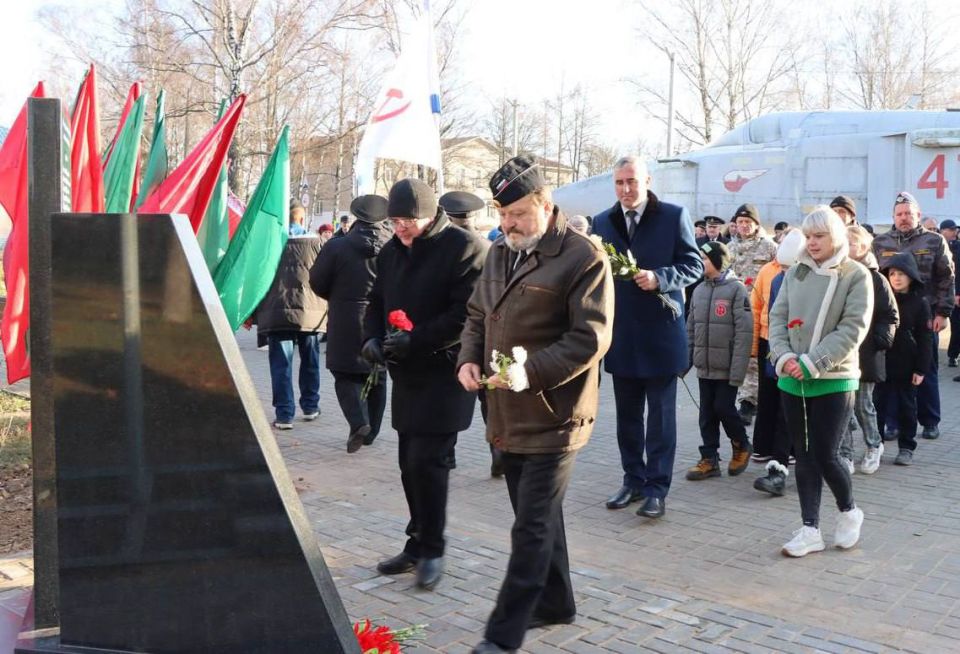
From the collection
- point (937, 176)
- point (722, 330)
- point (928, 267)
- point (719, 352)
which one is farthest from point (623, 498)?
point (937, 176)

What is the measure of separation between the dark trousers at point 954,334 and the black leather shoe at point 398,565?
953 cm

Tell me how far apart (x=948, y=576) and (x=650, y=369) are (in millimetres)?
1891

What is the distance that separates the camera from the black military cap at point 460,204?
754 centimetres

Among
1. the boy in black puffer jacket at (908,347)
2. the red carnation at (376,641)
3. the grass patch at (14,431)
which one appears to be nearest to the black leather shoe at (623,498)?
the boy in black puffer jacket at (908,347)

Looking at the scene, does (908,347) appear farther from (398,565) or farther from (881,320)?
(398,565)

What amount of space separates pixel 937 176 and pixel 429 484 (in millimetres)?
14906

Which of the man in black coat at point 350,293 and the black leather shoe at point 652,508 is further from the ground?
the man in black coat at point 350,293

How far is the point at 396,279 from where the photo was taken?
15.7 feet

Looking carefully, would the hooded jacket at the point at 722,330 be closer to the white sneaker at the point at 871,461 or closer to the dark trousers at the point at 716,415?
the dark trousers at the point at 716,415

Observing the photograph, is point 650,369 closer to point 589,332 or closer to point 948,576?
point 948,576

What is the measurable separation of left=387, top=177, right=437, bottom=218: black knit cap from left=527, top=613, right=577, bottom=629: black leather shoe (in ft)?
6.34

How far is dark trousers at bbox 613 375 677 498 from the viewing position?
5.75m

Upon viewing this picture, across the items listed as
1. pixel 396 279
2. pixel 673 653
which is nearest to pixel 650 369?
pixel 396 279

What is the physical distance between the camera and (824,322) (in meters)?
5.06
